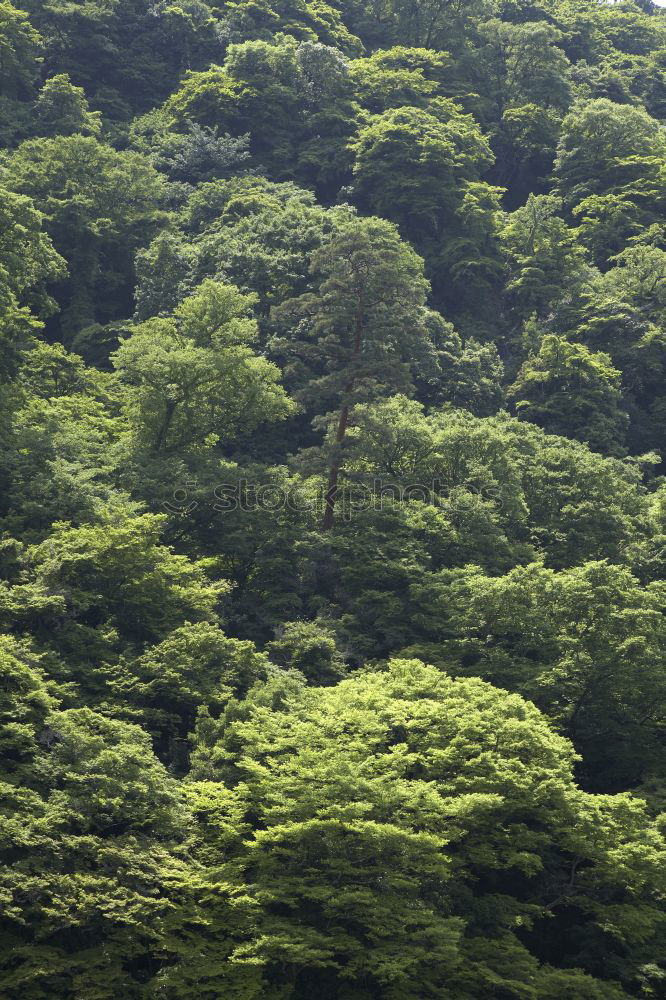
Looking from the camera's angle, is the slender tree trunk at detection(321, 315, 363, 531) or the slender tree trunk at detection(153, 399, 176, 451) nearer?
the slender tree trunk at detection(321, 315, 363, 531)

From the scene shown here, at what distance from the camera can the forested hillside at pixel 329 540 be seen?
73.9 ft

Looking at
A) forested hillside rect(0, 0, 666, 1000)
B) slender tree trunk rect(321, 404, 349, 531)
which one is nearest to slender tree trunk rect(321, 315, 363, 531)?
slender tree trunk rect(321, 404, 349, 531)

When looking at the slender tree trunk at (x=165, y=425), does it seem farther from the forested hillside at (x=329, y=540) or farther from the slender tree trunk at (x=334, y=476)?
the slender tree trunk at (x=334, y=476)

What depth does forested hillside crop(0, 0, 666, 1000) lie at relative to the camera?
22516 mm

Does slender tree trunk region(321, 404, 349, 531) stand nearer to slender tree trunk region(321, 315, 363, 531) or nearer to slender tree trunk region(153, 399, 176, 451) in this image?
slender tree trunk region(321, 315, 363, 531)

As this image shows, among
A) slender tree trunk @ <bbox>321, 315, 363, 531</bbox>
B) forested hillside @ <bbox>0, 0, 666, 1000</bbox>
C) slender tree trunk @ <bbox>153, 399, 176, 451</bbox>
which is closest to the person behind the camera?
forested hillside @ <bbox>0, 0, 666, 1000</bbox>

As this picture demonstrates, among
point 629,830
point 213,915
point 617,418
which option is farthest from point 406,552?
point 617,418

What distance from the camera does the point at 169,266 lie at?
56312 millimetres

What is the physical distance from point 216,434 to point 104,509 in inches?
444

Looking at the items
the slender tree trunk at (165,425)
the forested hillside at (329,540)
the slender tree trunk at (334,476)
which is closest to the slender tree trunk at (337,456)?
the slender tree trunk at (334,476)

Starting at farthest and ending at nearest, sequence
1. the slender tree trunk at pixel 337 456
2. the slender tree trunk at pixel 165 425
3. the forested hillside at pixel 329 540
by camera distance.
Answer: the slender tree trunk at pixel 165 425, the slender tree trunk at pixel 337 456, the forested hillside at pixel 329 540

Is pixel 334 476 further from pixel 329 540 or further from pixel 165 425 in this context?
pixel 165 425

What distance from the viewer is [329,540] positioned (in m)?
37.0

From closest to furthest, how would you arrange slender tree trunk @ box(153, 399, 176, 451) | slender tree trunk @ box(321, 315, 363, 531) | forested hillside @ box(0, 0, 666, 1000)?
forested hillside @ box(0, 0, 666, 1000) → slender tree trunk @ box(321, 315, 363, 531) → slender tree trunk @ box(153, 399, 176, 451)
